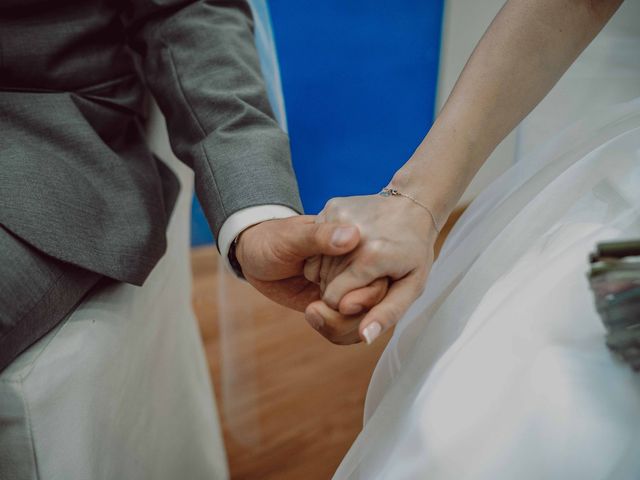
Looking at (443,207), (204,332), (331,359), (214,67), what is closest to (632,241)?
(443,207)

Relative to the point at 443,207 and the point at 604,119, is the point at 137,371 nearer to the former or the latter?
the point at 443,207

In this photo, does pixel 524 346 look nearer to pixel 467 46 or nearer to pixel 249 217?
pixel 249 217

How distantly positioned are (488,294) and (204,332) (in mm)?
1087

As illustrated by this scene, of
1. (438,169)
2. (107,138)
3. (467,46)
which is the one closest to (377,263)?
(438,169)

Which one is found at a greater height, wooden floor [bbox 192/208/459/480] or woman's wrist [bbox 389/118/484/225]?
woman's wrist [bbox 389/118/484/225]

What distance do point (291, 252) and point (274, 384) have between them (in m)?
0.77

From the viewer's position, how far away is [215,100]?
0.72 m

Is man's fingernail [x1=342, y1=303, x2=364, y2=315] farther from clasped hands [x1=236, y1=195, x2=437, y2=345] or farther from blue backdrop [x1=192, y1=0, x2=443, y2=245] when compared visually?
blue backdrop [x1=192, y1=0, x2=443, y2=245]

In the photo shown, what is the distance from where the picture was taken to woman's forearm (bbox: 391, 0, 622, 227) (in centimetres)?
60

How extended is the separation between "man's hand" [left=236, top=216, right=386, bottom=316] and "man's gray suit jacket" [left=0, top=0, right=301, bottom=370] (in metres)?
0.06

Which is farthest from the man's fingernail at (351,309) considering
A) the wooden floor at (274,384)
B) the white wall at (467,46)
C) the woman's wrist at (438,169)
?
the wooden floor at (274,384)

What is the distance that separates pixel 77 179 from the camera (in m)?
0.66

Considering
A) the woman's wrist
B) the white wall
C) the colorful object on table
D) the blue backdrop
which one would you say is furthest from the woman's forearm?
the blue backdrop

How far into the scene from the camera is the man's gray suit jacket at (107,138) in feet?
2.01
